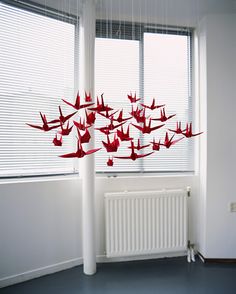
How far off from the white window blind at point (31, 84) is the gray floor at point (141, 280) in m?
1.08

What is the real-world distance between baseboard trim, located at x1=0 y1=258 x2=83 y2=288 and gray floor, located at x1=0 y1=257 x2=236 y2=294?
0.16ft

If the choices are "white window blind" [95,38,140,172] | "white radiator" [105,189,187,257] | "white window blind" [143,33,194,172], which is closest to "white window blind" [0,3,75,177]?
"white window blind" [95,38,140,172]

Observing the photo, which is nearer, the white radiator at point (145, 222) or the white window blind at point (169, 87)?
the white radiator at point (145, 222)

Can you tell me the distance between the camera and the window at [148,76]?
2.63m

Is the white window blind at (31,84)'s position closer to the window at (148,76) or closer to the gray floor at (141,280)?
the window at (148,76)

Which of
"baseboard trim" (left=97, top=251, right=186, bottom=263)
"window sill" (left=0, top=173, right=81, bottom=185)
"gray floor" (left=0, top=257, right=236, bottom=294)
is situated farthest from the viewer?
"baseboard trim" (left=97, top=251, right=186, bottom=263)

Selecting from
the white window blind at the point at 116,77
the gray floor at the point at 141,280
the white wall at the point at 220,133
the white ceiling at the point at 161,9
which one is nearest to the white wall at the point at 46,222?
the gray floor at the point at 141,280

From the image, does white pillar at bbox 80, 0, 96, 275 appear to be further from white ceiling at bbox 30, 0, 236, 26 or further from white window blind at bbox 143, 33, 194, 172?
white window blind at bbox 143, 33, 194, 172

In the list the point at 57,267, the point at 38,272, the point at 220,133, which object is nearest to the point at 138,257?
the point at 57,267

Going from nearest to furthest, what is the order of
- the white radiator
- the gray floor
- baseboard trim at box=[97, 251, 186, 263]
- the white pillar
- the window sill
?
the gray floor → the window sill → the white pillar → the white radiator → baseboard trim at box=[97, 251, 186, 263]

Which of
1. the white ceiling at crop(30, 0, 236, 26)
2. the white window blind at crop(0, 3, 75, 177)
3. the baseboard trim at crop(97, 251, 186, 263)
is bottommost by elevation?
the baseboard trim at crop(97, 251, 186, 263)

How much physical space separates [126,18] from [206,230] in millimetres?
2636

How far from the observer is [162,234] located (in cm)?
252

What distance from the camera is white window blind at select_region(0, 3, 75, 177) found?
219 cm
